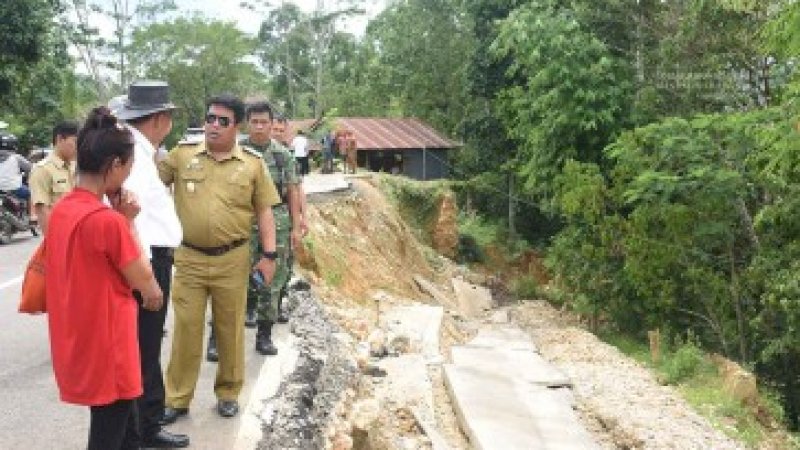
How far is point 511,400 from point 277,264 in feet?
15.8

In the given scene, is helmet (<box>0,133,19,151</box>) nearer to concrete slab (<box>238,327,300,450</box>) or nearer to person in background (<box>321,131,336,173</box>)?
concrete slab (<box>238,327,300,450</box>)

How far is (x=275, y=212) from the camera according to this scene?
7527 mm

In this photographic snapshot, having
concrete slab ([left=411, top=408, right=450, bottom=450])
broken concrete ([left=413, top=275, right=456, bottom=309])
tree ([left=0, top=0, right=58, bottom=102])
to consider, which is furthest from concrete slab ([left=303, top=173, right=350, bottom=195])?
concrete slab ([left=411, top=408, right=450, bottom=450])

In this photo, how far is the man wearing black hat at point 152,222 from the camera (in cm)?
472

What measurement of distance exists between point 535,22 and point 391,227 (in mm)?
6097

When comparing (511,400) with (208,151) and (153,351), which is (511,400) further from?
(153,351)

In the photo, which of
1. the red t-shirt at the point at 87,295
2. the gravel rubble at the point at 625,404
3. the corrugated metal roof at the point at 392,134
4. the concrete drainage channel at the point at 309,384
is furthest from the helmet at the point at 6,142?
the corrugated metal roof at the point at 392,134

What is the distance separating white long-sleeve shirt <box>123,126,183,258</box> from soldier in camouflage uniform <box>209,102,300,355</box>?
2.14 metres

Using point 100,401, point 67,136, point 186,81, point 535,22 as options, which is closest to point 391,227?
point 535,22

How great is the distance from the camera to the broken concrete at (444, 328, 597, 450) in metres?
9.41

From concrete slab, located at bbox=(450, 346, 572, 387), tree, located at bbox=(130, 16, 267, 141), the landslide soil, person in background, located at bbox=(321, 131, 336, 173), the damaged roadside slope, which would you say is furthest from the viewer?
tree, located at bbox=(130, 16, 267, 141)

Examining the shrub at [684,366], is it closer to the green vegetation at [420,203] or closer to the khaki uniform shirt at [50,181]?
the khaki uniform shirt at [50,181]

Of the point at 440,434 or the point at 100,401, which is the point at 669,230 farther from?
the point at 100,401

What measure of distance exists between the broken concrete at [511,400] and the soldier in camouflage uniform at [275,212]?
2.91 m
